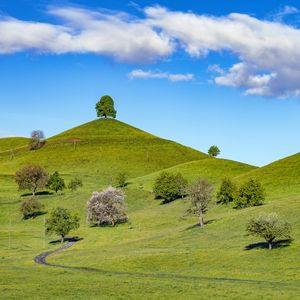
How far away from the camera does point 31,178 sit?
169500 mm

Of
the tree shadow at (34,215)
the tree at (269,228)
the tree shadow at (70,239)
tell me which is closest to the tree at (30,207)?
the tree shadow at (34,215)

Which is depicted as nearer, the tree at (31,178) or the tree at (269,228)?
the tree at (269,228)

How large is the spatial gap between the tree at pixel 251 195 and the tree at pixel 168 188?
30051 mm

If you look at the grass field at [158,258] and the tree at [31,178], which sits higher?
the tree at [31,178]

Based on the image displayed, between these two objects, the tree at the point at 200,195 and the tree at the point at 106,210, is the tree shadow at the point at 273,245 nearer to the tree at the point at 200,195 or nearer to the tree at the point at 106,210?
the tree at the point at 200,195

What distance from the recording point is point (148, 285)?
57.8 meters

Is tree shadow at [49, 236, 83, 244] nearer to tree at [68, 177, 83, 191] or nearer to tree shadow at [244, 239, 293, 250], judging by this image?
tree shadow at [244, 239, 293, 250]

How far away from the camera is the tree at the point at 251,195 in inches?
5022

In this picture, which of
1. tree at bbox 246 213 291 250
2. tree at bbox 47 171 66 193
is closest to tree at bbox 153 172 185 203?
tree at bbox 47 171 66 193

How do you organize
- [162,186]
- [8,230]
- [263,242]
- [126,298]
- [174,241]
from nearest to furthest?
[126,298]
[263,242]
[174,241]
[8,230]
[162,186]

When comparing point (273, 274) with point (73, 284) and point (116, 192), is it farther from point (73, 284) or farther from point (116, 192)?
→ point (116, 192)

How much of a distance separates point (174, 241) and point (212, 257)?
20.9 metres

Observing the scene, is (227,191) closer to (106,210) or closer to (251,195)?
(251,195)

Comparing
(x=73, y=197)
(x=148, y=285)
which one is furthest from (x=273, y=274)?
(x=73, y=197)
